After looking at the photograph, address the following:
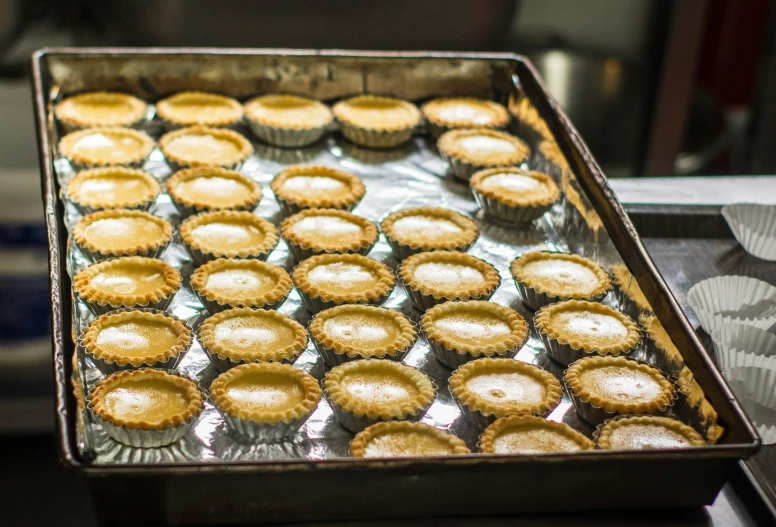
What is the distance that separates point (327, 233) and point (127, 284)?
0.56 metres

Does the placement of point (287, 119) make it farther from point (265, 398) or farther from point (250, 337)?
point (265, 398)

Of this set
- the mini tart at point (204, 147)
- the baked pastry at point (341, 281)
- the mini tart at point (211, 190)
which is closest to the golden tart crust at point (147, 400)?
the baked pastry at point (341, 281)

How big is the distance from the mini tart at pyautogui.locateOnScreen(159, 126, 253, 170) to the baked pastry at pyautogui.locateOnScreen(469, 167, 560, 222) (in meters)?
0.73

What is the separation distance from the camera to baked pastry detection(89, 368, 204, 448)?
1682 millimetres

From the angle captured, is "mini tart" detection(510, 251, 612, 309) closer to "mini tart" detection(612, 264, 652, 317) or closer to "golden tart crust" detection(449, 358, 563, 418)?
"mini tart" detection(612, 264, 652, 317)

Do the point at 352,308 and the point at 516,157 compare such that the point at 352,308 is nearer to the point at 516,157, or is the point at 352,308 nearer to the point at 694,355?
the point at 694,355

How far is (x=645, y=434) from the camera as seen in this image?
69.0 inches

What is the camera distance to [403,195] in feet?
8.77

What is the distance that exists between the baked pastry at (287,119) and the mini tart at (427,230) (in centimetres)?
51

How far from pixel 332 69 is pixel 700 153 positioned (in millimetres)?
1845

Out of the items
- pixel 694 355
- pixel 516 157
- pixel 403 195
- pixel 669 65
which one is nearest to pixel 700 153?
pixel 669 65

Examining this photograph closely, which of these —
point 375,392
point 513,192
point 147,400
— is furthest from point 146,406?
point 513,192

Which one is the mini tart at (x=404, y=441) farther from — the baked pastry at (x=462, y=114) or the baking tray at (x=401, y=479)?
the baked pastry at (x=462, y=114)

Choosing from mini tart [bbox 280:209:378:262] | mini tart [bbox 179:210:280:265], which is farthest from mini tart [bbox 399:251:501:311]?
mini tart [bbox 179:210:280:265]
